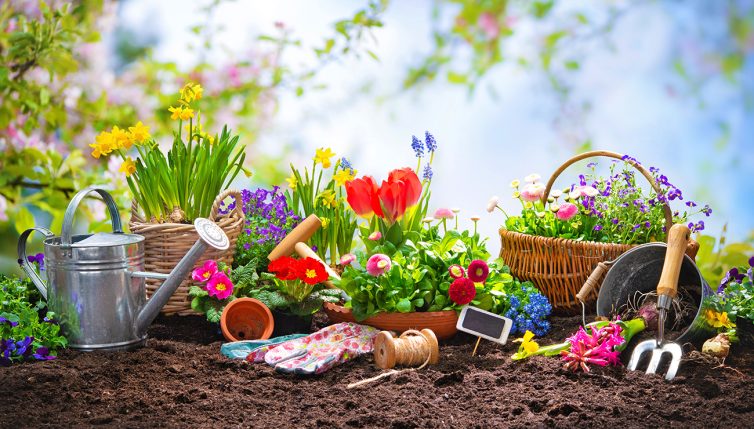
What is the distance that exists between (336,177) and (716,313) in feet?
5.48

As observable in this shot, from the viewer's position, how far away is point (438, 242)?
343cm

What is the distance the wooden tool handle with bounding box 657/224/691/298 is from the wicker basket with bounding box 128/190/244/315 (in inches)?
70.9

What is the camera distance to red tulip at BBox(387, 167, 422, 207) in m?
3.38

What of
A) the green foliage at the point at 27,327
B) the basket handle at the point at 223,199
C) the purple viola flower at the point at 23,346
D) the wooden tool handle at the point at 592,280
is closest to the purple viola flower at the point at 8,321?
the green foliage at the point at 27,327

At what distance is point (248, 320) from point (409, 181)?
894 mm

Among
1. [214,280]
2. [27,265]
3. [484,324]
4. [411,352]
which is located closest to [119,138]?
[27,265]

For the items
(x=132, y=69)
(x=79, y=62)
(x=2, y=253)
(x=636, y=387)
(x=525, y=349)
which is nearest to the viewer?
(x=636, y=387)

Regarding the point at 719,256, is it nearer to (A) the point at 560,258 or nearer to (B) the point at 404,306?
(A) the point at 560,258

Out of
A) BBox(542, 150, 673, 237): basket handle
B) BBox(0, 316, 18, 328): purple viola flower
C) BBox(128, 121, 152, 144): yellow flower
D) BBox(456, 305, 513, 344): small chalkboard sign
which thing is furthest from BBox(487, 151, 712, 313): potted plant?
BBox(0, 316, 18, 328): purple viola flower

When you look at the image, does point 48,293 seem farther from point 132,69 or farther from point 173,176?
point 132,69

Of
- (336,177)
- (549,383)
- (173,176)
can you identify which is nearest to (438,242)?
(336,177)

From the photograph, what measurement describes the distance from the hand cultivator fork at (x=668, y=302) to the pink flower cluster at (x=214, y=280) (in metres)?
1.57

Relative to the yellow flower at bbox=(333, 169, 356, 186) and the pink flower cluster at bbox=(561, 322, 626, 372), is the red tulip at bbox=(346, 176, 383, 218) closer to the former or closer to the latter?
the yellow flower at bbox=(333, 169, 356, 186)

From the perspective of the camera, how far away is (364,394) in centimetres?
260
